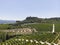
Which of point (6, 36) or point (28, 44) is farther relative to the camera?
point (6, 36)

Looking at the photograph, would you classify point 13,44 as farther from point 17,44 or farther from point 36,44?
point 36,44

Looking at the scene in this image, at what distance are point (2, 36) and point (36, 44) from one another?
61.9m

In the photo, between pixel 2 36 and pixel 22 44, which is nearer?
pixel 22 44

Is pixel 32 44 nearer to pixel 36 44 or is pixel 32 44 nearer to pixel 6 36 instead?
pixel 36 44

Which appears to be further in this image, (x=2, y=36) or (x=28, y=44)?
(x=2, y=36)

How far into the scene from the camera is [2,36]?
A: 113 metres

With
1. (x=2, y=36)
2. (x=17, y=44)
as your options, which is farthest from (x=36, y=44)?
(x=2, y=36)

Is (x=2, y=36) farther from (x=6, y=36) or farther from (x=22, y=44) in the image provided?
(x=22, y=44)

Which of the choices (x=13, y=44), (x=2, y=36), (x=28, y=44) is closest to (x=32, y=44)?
(x=28, y=44)

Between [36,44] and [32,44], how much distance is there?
1560 millimetres

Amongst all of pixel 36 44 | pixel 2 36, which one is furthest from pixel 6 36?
pixel 36 44

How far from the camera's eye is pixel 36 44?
53.9 m

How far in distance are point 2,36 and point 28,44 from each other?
6310cm

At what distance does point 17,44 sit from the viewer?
170 ft
